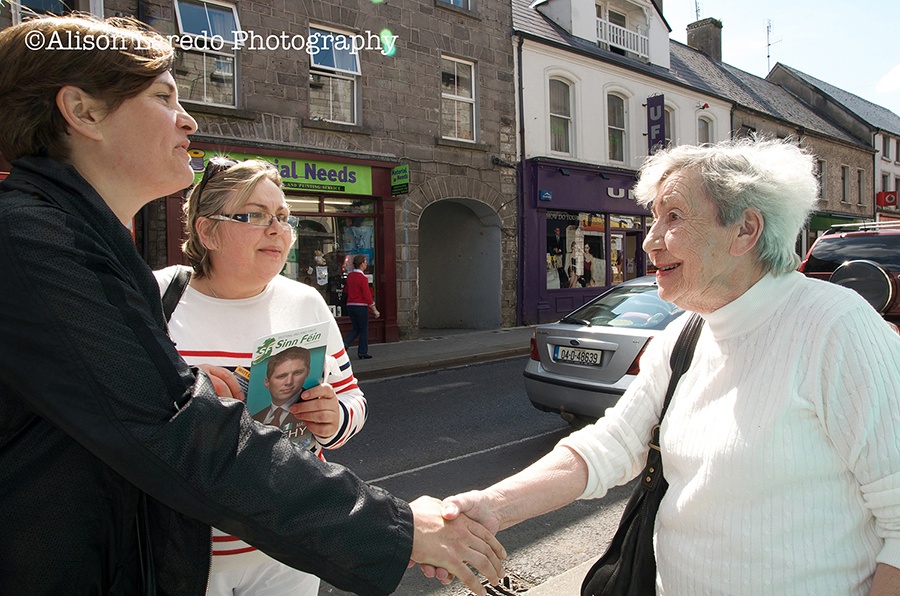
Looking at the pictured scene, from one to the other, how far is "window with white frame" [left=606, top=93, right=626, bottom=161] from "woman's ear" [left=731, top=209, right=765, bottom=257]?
17079 millimetres

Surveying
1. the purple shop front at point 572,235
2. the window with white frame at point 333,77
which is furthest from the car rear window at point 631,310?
the purple shop front at point 572,235

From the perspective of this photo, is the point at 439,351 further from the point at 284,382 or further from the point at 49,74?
the point at 49,74

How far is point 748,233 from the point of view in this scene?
1701 mm

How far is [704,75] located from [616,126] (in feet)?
24.6

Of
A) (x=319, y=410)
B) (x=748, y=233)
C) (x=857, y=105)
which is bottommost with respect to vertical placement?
(x=319, y=410)

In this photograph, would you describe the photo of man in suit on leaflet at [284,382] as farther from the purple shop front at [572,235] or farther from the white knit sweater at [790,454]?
the purple shop front at [572,235]

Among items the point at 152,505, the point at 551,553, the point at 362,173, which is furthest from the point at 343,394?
the point at 362,173

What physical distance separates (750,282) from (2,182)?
182 cm

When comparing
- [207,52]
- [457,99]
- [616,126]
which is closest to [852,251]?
[457,99]

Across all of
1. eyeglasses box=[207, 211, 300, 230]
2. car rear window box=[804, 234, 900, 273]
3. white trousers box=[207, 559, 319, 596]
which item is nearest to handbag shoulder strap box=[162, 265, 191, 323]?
eyeglasses box=[207, 211, 300, 230]

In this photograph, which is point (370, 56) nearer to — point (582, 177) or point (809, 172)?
point (582, 177)

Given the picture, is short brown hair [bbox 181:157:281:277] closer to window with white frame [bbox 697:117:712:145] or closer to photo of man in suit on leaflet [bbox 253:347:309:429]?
photo of man in suit on leaflet [bbox 253:347:309:429]

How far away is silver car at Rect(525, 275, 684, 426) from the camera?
538 centimetres

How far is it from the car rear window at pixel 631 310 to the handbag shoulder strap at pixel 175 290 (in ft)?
14.6
